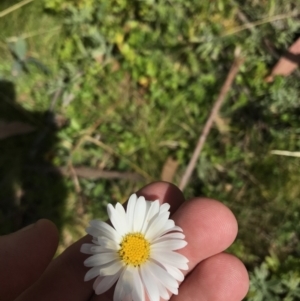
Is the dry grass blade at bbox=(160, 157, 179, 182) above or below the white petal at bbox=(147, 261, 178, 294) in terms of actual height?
below

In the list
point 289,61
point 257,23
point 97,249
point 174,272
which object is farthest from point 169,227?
point 257,23

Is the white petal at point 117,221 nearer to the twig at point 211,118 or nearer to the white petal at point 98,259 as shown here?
the white petal at point 98,259

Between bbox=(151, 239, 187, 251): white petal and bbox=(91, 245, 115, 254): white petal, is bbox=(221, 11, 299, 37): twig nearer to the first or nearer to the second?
bbox=(151, 239, 187, 251): white petal

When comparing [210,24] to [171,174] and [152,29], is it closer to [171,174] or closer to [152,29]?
[152,29]

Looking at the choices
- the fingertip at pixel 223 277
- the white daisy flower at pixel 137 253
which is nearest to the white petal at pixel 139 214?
the white daisy flower at pixel 137 253

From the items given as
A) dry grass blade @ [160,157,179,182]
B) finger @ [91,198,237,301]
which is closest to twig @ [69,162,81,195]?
dry grass blade @ [160,157,179,182]

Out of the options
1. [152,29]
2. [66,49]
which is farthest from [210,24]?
[66,49]
